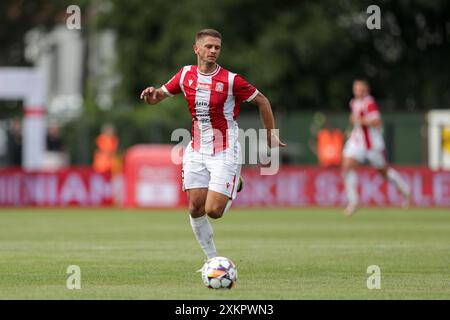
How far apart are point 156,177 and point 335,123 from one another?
10398 mm

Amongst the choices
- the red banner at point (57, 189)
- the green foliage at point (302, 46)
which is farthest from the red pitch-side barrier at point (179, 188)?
the green foliage at point (302, 46)

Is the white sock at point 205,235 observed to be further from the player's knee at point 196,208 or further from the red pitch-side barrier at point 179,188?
the red pitch-side barrier at point 179,188

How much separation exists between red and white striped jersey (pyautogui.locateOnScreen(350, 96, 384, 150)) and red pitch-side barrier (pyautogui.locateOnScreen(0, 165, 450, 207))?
4.36m

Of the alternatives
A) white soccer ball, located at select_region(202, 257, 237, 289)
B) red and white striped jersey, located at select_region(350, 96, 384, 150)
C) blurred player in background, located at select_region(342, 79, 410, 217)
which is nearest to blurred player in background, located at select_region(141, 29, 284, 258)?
white soccer ball, located at select_region(202, 257, 237, 289)

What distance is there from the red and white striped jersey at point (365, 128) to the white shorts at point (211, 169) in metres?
13.3

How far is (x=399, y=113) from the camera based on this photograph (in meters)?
39.3

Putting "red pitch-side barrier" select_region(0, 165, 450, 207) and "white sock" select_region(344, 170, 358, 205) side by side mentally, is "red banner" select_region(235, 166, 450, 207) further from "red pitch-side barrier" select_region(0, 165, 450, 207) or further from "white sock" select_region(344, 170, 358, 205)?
"white sock" select_region(344, 170, 358, 205)

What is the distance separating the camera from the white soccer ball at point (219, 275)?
39.5 ft

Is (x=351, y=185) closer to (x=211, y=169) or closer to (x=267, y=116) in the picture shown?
(x=267, y=116)

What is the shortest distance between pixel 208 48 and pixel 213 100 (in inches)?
22.8

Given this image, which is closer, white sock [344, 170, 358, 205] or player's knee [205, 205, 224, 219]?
player's knee [205, 205, 224, 219]

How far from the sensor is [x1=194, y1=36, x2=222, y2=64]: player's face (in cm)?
1305

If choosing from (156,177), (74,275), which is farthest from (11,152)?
(74,275)
